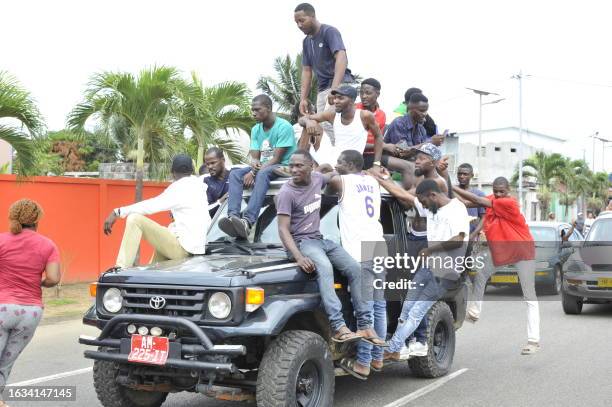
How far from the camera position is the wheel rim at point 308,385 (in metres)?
5.59

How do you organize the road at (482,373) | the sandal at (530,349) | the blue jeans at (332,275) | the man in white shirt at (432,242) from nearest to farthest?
the blue jeans at (332,275) < the road at (482,373) < the man in white shirt at (432,242) < the sandal at (530,349)

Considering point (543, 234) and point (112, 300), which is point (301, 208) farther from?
point (543, 234)

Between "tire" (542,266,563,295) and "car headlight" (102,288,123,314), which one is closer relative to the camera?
"car headlight" (102,288,123,314)

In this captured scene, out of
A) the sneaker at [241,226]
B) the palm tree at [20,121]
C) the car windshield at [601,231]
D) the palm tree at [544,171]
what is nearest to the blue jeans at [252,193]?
the sneaker at [241,226]

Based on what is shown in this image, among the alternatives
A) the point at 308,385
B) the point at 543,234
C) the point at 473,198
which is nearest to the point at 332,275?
the point at 308,385

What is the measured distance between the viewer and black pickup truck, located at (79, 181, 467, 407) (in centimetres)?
517

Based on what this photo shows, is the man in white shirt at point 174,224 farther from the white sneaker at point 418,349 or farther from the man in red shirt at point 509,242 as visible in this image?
the man in red shirt at point 509,242

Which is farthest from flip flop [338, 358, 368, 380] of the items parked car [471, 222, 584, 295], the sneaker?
parked car [471, 222, 584, 295]

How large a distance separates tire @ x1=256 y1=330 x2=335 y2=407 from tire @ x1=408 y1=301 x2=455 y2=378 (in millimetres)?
2065

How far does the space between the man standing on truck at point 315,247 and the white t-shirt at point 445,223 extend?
1394 mm

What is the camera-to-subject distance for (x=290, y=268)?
584cm

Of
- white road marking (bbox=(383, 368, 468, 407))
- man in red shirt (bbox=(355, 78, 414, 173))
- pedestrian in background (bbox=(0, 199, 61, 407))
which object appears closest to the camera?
pedestrian in background (bbox=(0, 199, 61, 407))

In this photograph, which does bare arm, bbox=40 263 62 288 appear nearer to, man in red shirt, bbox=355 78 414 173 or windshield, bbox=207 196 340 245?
windshield, bbox=207 196 340 245

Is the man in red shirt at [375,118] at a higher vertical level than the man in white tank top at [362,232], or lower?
higher
